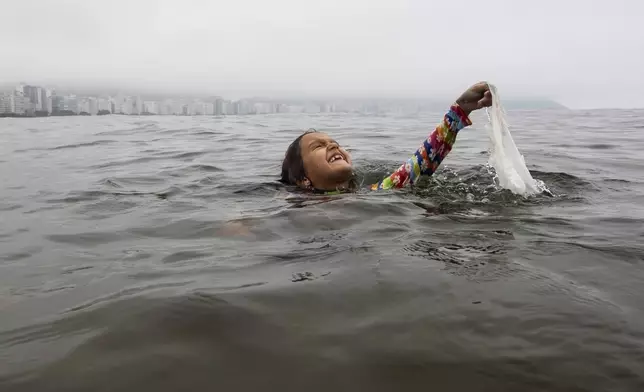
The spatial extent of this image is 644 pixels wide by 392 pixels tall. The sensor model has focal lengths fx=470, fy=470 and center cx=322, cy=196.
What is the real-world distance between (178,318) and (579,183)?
14.8 ft

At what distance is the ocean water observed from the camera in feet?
4.79

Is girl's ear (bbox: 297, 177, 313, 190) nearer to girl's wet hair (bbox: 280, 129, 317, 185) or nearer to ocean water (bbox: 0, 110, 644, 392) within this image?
girl's wet hair (bbox: 280, 129, 317, 185)

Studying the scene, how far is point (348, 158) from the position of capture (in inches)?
194

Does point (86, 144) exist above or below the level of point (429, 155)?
below

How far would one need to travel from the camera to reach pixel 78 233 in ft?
10.9

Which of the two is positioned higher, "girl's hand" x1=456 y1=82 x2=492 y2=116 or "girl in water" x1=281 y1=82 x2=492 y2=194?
"girl's hand" x1=456 y1=82 x2=492 y2=116

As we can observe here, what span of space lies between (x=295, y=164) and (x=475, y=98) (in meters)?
2.04

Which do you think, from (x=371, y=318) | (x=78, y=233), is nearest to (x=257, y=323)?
(x=371, y=318)

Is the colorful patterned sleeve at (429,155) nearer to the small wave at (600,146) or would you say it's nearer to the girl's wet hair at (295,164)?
the girl's wet hair at (295,164)

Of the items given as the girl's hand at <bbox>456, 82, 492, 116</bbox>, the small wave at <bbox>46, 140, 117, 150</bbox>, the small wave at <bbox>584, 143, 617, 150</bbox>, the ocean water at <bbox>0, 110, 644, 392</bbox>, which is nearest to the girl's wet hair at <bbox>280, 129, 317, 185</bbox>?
the ocean water at <bbox>0, 110, 644, 392</bbox>

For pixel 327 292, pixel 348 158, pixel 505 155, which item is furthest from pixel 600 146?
pixel 327 292

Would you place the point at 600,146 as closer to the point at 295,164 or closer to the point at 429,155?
the point at 429,155

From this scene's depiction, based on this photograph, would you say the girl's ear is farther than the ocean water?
Yes

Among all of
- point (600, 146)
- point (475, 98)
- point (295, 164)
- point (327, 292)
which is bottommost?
point (327, 292)
